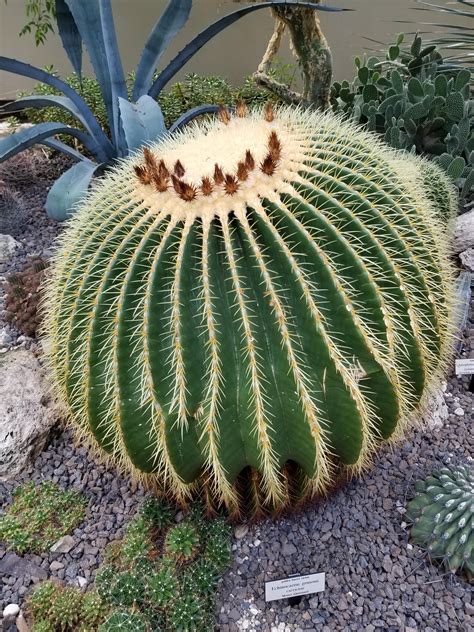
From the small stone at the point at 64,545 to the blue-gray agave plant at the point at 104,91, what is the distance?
1466 mm

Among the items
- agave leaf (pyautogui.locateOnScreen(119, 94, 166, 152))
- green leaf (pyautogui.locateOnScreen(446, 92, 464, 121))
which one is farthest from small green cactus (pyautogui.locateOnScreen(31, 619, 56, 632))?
green leaf (pyautogui.locateOnScreen(446, 92, 464, 121))

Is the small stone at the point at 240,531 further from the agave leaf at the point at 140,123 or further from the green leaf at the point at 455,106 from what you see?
the green leaf at the point at 455,106

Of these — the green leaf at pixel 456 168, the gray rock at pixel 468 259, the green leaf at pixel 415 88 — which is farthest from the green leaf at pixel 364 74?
the gray rock at pixel 468 259

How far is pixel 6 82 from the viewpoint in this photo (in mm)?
5703

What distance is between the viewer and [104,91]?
130 inches

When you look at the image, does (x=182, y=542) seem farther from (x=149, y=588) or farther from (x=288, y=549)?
(x=288, y=549)

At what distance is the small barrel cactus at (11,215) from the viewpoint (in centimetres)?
334

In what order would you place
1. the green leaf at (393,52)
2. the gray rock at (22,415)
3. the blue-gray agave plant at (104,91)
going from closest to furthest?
the gray rock at (22,415)
the blue-gray agave plant at (104,91)
the green leaf at (393,52)

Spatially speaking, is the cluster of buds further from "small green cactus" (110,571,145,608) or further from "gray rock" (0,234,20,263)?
"gray rock" (0,234,20,263)

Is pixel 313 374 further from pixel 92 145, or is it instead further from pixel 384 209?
pixel 92 145

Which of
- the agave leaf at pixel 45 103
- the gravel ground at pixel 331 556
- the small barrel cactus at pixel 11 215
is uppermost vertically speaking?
the agave leaf at pixel 45 103

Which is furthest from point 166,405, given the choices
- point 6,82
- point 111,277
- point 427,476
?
point 6,82

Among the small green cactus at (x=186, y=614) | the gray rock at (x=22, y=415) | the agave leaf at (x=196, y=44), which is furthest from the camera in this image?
the agave leaf at (x=196, y=44)

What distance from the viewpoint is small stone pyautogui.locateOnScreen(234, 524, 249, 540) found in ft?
5.64
